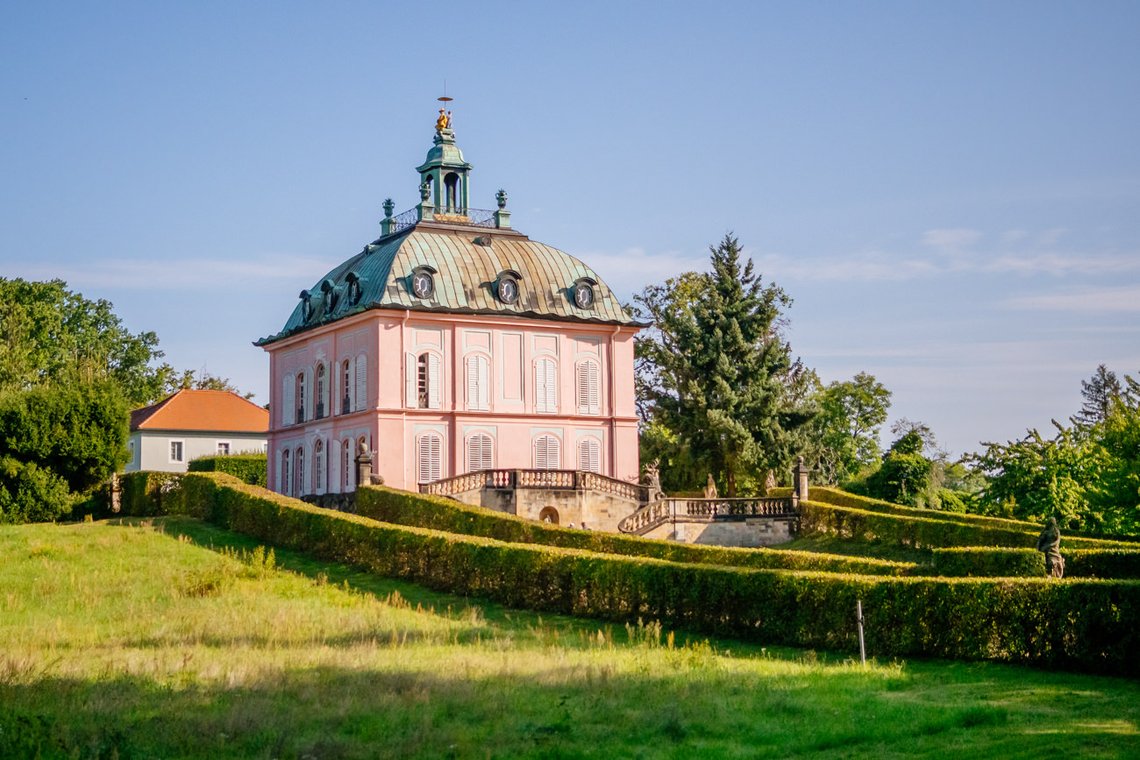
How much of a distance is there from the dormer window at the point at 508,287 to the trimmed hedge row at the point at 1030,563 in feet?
85.7

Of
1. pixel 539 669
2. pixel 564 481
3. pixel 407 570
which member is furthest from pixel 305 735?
pixel 564 481

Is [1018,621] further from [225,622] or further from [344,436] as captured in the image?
[344,436]

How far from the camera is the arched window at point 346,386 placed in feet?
175

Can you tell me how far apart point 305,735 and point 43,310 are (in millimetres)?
70373

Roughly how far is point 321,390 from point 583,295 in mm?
10746

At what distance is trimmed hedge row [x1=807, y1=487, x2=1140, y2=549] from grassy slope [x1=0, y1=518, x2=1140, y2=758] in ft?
47.1

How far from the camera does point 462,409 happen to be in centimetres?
5231

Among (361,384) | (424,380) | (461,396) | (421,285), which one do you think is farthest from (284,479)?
(421,285)

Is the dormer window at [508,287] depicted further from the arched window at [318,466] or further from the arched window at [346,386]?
the arched window at [318,466]

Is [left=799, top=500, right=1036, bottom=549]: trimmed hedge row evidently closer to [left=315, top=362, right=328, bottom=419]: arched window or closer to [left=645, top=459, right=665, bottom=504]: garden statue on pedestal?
[left=645, top=459, right=665, bottom=504]: garden statue on pedestal

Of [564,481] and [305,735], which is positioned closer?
[305,735]

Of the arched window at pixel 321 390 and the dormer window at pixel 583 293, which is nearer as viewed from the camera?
the dormer window at pixel 583 293

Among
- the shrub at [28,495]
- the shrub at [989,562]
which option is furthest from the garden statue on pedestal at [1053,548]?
the shrub at [28,495]

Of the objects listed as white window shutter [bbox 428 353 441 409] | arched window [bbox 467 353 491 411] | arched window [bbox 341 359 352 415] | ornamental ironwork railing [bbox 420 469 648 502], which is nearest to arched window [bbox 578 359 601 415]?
arched window [bbox 467 353 491 411]
